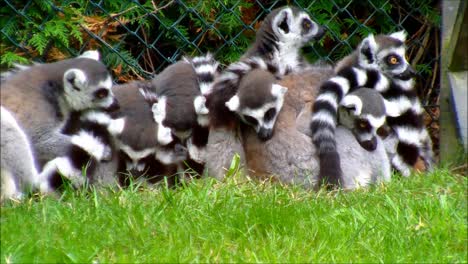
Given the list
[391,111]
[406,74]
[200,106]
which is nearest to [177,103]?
[200,106]

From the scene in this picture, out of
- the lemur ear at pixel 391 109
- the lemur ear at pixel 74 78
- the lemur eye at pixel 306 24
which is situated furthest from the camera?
the lemur eye at pixel 306 24

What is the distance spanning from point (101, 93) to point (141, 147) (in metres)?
0.46

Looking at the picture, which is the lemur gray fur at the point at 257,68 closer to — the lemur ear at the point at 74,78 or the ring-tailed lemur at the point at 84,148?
the ring-tailed lemur at the point at 84,148

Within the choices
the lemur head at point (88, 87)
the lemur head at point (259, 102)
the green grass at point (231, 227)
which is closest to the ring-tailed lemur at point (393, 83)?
the lemur head at point (259, 102)

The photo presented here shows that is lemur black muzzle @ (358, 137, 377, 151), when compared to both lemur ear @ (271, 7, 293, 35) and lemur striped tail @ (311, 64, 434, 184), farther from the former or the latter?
lemur ear @ (271, 7, 293, 35)

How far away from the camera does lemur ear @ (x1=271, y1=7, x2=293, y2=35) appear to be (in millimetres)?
6992

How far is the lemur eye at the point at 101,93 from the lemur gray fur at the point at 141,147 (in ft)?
0.72

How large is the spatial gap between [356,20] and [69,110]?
2.97m

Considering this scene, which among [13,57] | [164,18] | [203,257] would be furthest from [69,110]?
[203,257]

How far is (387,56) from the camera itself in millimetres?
6852

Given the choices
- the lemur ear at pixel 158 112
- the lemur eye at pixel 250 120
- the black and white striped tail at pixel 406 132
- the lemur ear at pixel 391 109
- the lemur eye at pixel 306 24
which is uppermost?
the lemur eye at pixel 306 24

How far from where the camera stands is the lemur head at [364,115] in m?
6.31

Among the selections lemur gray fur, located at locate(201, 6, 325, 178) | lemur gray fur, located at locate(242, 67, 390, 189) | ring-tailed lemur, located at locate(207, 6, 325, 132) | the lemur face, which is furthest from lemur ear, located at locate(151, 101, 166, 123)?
the lemur face

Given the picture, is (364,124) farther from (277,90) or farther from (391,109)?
(277,90)
